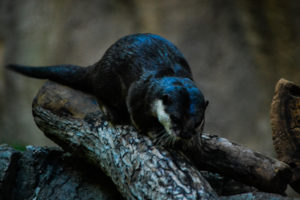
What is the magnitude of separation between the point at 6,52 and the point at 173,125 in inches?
159

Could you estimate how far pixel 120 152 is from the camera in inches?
78.3

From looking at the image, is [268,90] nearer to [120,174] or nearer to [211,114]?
[211,114]

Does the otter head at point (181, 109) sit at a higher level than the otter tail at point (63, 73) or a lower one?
lower

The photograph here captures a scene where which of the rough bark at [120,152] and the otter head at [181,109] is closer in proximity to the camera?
the rough bark at [120,152]

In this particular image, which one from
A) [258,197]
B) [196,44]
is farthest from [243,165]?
[196,44]

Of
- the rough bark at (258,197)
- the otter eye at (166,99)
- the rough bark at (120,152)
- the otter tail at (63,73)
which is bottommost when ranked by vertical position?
the rough bark at (258,197)

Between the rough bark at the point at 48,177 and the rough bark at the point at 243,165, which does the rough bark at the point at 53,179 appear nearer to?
the rough bark at the point at 48,177

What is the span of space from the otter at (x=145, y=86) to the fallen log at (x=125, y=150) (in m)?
0.09

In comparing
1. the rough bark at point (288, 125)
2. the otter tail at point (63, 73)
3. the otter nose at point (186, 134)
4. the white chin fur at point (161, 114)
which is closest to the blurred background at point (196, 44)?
the rough bark at point (288, 125)

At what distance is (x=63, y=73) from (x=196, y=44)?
237 cm

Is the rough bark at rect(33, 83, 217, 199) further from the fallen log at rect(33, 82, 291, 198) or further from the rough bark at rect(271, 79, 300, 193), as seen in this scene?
the rough bark at rect(271, 79, 300, 193)

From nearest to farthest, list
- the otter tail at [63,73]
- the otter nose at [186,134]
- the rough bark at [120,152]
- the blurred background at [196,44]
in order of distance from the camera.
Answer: the rough bark at [120,152] → the otter nose at [186,134] → the otter tail at [63,73] → the blurred background at [196,44]

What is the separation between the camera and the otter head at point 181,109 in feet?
5.89

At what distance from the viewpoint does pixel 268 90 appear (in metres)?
4.38
